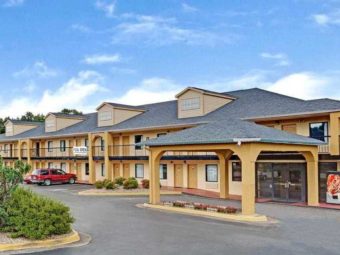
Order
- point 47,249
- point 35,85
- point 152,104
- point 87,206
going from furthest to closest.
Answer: point 152,104, point 35,85, point 87,206, point 47,249

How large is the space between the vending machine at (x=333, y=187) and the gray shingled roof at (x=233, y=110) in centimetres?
367

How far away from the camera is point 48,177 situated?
3972cm

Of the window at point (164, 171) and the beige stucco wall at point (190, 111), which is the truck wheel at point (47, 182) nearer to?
the window at point (164, 171)

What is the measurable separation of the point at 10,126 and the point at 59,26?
3953cm

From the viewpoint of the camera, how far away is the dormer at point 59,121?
4750 centimetres

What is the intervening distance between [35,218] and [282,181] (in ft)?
55.9

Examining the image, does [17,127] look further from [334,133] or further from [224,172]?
[334,133]

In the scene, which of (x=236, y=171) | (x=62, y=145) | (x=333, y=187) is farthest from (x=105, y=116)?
(x=333, y=187)

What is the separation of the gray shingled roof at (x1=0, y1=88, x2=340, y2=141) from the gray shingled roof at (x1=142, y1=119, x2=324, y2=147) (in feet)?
2.83

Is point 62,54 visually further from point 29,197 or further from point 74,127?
point 74,127

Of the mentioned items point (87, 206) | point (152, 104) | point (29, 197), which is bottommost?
point (87, 206)

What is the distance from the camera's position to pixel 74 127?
46.0m

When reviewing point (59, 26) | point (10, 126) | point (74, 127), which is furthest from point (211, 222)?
point (10, 126)

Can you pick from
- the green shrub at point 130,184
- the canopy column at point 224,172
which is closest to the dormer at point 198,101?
the canopy column at point 224,172
